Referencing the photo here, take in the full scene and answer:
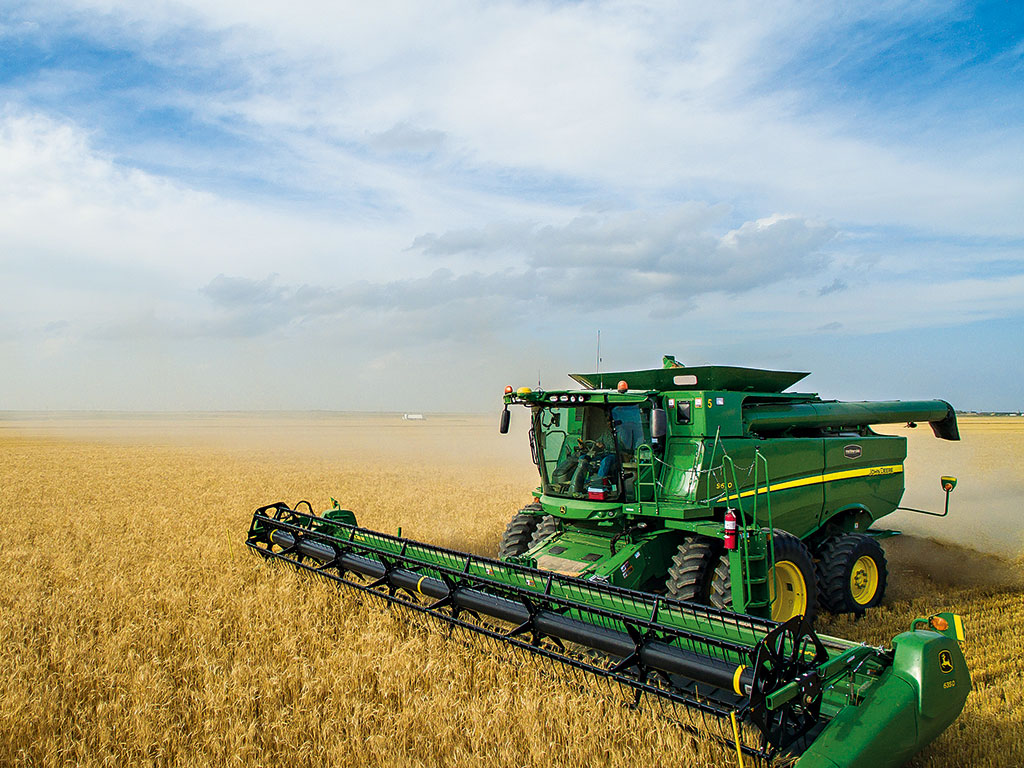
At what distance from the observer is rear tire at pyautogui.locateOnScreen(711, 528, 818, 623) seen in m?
5.74

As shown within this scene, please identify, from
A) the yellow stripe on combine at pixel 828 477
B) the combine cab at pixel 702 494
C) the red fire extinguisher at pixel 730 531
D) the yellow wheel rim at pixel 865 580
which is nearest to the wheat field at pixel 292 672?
the yellow wheel rim at pixel 865 580

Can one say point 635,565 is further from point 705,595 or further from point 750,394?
point 750,394

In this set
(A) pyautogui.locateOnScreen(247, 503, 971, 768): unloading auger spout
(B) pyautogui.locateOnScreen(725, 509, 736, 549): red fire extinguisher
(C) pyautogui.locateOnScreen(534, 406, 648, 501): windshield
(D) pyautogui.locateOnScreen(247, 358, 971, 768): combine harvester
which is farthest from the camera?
(C) pyautogui.locateOnScreen(534, 406, 648, 501): windshield

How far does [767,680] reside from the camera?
3.22 m

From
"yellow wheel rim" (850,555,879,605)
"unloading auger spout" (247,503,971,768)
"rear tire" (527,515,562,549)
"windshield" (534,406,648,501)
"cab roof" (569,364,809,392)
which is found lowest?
"yellow wheel rim" (850,555,879,605)

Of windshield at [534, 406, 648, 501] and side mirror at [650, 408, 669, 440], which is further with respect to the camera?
windshield at [534, 406, 648, 501]

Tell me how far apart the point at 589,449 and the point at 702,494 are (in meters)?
1.14

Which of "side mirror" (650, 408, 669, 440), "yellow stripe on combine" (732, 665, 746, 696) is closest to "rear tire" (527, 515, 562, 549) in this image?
"side mirror" (650, 408, 669, 440)

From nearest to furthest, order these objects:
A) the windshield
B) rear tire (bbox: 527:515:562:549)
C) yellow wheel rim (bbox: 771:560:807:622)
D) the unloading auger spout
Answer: the unloading auger spout
yellow wheel rim (bbox: 771:560:807:622)
the windshield
rear tire (bbox: 527:515:562:549)

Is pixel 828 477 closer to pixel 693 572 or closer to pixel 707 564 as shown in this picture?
pixel 707 564

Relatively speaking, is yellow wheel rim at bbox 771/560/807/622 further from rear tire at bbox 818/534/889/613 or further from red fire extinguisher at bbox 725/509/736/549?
red fire extinguisher at bbox 725/509/736/549

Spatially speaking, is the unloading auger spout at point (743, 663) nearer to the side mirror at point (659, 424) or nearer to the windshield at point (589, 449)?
the windshield at point (589, 449)

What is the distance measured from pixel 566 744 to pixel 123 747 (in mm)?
2330

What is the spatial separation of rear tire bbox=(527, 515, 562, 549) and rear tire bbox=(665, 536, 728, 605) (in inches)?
54.3
